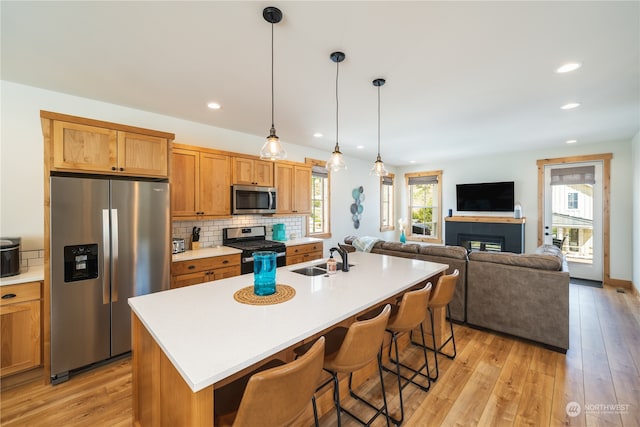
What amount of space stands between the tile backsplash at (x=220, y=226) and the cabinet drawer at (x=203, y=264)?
647 mm

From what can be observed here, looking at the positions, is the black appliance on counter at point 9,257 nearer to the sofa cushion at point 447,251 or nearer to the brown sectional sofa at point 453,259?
the brown sectional sofa at point 453,259

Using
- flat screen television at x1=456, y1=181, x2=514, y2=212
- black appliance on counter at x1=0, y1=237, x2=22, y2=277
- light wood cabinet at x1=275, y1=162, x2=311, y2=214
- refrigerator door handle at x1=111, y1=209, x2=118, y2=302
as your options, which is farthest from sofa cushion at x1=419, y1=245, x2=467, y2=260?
black appliance on counter at x1=0, y1=237, x2=22, y2=277

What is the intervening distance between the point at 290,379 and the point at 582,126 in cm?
523

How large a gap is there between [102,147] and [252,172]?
180 cm

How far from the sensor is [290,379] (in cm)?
105

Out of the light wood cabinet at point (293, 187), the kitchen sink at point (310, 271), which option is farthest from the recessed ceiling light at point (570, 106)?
the light wood cabinet at point (293, 187)

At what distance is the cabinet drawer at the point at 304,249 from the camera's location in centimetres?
409

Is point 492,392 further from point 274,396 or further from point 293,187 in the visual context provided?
point 293,187

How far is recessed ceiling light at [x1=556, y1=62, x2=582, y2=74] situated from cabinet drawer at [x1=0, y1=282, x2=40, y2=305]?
474cm

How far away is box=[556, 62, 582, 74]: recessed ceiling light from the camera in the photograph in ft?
7.36

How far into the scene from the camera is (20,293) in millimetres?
2188

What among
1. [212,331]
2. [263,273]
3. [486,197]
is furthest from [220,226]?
[486,197]

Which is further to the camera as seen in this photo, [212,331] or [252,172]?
[252,172]

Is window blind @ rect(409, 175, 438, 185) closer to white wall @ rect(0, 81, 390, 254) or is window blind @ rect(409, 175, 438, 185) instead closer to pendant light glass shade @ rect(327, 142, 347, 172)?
pendant light glass shade @ rect(327, 142, 347, 172)
